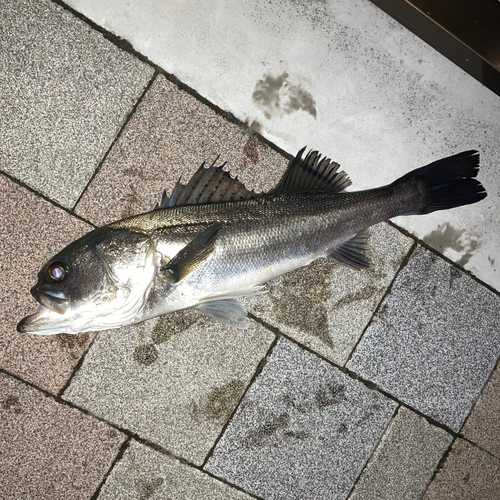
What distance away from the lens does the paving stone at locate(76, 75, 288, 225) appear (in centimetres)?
362

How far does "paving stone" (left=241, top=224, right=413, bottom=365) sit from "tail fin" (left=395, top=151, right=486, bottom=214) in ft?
1.69

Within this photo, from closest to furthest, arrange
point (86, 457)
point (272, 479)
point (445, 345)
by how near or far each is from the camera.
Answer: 1. point (86, 457)
2. point (272, 479)
3. point (445, 345)

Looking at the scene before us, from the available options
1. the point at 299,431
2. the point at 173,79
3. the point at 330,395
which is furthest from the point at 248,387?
the point at 173,79

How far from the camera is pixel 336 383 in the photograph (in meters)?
3.95

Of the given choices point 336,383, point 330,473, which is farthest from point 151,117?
point 330,473

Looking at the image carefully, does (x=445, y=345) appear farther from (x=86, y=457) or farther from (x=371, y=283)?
(x=86, y=457)

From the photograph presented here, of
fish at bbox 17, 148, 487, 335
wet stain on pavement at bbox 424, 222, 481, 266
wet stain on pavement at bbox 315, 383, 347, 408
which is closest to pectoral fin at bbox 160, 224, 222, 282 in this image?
fish at bbox 17, 148, 487, 335

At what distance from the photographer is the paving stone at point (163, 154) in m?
3.62

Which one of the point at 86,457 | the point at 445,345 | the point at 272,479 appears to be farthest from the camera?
the point at 445,345

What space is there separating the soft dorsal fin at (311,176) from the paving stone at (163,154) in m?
0.45

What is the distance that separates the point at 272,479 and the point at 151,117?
3327mm

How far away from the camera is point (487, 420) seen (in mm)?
4250

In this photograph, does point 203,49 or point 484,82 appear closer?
point 203,49

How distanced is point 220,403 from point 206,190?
186 cm
